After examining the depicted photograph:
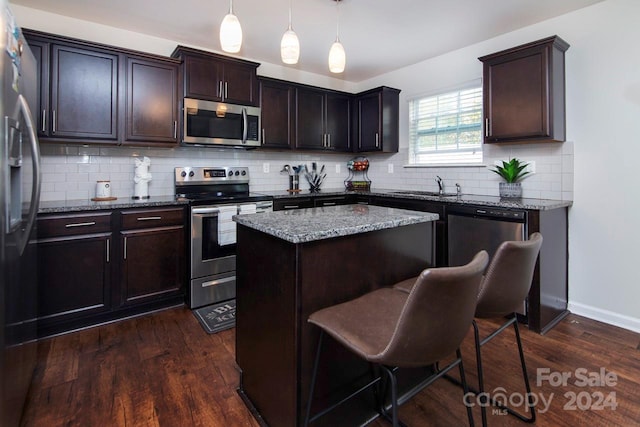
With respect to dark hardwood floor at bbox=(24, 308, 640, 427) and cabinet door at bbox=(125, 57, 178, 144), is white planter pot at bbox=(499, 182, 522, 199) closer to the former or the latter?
dark hardwood floor at bbox=(24, 308, 640, 427)

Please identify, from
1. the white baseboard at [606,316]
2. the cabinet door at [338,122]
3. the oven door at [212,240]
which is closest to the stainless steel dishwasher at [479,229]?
the white baseboard at [606,316]

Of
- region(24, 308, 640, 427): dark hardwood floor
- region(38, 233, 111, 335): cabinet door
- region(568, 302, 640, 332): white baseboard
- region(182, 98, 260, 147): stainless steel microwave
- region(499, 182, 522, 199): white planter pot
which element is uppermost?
region(182, 98, 260, 147): stainless steel microwave

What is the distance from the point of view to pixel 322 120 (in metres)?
4.30

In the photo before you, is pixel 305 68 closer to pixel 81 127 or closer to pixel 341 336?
pixel 81 127

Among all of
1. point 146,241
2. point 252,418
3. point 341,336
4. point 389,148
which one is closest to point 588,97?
point 389,148

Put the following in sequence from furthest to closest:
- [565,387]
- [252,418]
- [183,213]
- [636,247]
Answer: [183,213], [636,247], [565,387], [252,418]

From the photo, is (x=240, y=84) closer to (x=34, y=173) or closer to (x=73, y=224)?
(x=73, y=224)

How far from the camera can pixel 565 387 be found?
191cm

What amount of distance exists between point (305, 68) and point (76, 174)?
279 cm

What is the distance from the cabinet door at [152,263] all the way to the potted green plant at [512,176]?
2.97 metres

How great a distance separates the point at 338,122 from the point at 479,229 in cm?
235

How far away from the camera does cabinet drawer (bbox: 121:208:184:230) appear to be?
2.73 meters

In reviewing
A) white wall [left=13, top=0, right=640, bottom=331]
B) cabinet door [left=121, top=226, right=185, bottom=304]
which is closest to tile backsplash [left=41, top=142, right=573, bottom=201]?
white wall [left=13, top=0, right=640, bottom=331]

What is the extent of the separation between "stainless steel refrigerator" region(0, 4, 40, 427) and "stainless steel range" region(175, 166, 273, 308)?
50.0 inches
